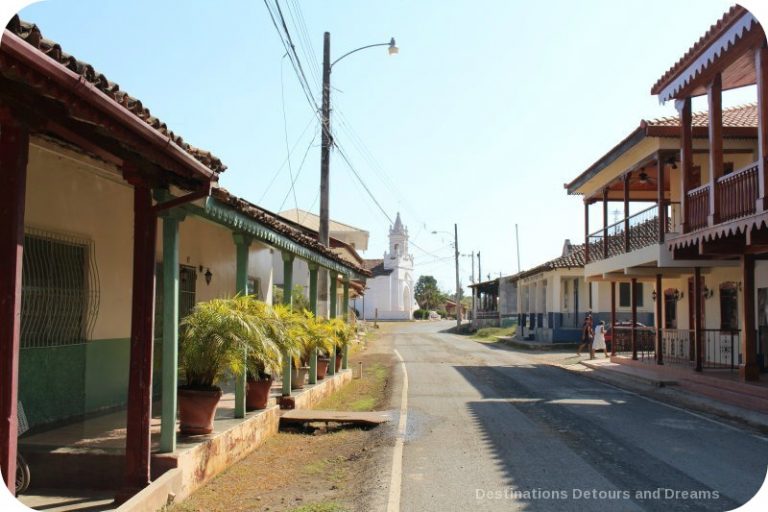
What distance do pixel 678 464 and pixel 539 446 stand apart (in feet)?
5.54

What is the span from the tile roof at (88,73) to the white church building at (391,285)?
72327 mm

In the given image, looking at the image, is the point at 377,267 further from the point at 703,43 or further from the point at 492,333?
the point at 703,43

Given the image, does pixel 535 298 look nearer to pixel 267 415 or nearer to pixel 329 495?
pixel 267 415

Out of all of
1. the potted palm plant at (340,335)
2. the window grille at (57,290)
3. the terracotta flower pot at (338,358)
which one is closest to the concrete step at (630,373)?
the potted palm plant at (340,335)

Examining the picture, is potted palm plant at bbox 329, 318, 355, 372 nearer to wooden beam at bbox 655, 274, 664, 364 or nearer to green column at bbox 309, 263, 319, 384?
green column at bbox 309, 263, 319, 384

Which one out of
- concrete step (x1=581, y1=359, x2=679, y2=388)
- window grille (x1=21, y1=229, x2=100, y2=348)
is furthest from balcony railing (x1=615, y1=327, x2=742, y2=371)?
window grille (x1=21, y1=229, x2=100, y2=348)

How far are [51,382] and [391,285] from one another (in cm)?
7178

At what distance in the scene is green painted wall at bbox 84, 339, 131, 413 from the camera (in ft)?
28.4

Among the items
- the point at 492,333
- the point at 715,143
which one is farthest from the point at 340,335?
the point at 492,333

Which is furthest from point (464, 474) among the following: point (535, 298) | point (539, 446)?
point (535, 298)

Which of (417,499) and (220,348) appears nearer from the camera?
(417,499)

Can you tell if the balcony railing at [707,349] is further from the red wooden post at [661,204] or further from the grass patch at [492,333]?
the grass patch at [492,333]

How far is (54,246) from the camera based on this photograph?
776 cm

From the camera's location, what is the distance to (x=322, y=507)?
620 centimetres
